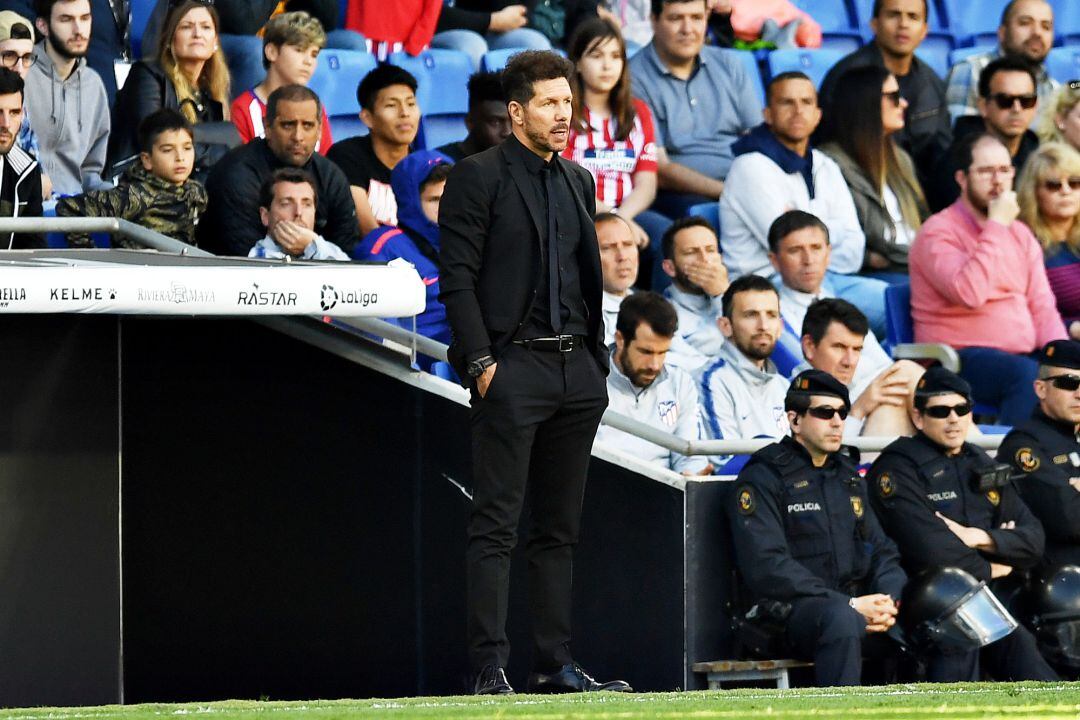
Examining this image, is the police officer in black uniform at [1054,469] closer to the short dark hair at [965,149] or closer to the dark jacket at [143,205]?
the short dark hair at [965,149]

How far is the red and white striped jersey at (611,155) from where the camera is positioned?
374 inches

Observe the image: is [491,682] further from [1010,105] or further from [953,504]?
[1010,105]

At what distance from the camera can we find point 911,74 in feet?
35.9

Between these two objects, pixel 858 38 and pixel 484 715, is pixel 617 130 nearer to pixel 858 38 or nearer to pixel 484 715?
pixel 858 38

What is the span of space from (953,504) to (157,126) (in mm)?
3504

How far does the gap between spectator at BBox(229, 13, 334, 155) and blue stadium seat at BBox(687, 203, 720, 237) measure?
1.92 meters

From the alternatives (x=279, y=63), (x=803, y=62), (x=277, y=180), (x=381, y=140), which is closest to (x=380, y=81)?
(x=381, y=140)

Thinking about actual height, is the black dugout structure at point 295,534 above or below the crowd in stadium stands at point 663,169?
below

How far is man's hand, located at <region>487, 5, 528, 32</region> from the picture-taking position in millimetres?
10805

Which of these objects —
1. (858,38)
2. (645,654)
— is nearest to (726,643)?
(645,654)

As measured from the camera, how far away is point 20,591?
6938 millimetres

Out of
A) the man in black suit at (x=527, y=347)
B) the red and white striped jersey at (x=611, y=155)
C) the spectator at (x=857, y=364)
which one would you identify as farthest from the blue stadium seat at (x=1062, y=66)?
the man in black suit at (x=527, y=347)

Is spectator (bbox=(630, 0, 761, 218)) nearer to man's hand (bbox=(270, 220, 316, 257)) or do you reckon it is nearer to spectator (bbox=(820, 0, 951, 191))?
spectator (bbox=(820, 0, 951, 191))

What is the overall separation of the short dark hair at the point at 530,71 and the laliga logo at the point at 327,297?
1107 millimetres
